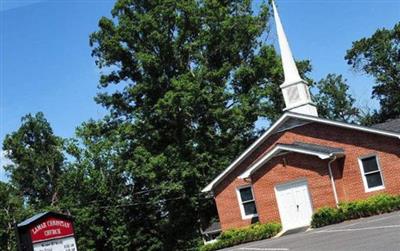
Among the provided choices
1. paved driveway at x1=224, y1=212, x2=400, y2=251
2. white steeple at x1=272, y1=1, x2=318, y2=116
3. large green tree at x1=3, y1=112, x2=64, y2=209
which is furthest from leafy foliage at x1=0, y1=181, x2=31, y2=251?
paved driveway at x1=224, y1=212, x2=400, y2=251

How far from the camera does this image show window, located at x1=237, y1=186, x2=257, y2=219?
31.2 m

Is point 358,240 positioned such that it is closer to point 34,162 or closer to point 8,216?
point 8,216

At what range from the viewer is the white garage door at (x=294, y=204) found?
29031mm

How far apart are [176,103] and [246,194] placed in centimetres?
1086

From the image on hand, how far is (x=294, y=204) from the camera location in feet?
96.5

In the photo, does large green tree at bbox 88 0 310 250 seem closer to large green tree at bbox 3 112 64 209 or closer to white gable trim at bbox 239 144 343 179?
white gable trim at bbox 239 144 343 179

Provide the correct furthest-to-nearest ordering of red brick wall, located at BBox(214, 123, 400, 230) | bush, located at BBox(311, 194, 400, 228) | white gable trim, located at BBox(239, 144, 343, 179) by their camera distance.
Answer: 1. white gable trim, located at BBox(239, 144, 343, 179)
2. red brick wall, located at BBox(214, 123, 400, 230)
3. bush, located at BBox(311, 194, 400, 228)

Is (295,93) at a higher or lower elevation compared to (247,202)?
higher

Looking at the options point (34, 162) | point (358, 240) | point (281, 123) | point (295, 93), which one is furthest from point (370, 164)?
point (34, 162)

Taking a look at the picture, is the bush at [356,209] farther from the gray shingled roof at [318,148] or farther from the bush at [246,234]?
the gray shingled roof at [318,148]

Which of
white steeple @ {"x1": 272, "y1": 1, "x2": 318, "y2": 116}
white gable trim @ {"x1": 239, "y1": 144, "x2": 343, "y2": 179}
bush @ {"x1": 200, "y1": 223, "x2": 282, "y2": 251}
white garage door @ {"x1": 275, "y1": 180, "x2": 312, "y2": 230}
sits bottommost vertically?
bush @ {"x1": 200, "y1": 223, "x2": 282, "y2": 251}

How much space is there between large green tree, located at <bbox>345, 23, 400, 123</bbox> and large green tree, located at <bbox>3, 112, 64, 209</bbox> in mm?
32572

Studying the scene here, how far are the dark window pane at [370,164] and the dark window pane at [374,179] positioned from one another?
248mm

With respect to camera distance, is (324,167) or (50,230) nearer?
(50,230)
